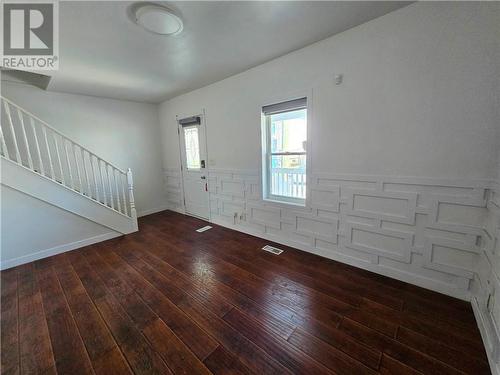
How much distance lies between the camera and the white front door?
3887 mm

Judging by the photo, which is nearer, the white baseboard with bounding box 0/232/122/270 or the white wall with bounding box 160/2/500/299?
the white wall with bounding box 160/2/500/299

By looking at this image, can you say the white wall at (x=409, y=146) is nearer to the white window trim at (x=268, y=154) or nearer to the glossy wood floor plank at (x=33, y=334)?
→ the white window trim at (x=268, y=154)

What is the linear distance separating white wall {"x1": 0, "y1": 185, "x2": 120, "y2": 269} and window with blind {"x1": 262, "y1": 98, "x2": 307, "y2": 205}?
292 cm

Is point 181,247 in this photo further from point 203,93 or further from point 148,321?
point 203,93

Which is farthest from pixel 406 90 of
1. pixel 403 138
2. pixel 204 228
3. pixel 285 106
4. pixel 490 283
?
pixel 204 228

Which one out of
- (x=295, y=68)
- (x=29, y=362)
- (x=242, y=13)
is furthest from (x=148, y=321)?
(x=295, y=68)

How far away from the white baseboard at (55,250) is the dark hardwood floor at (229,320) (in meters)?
0.15

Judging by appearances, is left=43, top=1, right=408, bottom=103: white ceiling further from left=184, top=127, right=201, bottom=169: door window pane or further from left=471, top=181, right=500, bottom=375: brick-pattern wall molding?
left=471, top=181, right=500, bottom=375: brick-pattern wall molding

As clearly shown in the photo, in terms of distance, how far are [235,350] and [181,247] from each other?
1851mm

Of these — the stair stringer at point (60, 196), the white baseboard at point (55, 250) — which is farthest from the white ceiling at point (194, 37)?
the white baseboard at point (55, 250)

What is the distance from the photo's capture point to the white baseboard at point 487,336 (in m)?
1.18

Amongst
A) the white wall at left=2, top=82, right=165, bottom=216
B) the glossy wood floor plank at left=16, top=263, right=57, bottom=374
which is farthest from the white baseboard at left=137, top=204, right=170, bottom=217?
the glossy wood floor plank at left=16, top=263, right=57, bottom=374

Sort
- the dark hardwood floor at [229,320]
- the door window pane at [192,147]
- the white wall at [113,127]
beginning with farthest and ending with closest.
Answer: the door window pane at [192,147]
the white wall at [113,127]
the dark hardwood floor at [229,320]

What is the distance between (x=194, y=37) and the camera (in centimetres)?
204
